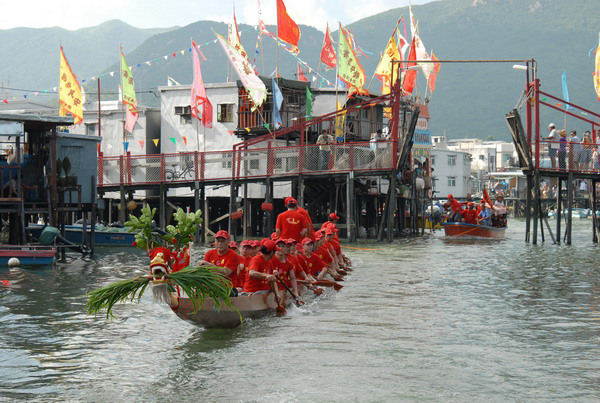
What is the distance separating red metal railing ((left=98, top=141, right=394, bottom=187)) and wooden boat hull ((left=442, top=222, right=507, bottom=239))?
34.0 feet

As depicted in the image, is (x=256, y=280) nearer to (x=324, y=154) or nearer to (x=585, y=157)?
(x=324, y=154)

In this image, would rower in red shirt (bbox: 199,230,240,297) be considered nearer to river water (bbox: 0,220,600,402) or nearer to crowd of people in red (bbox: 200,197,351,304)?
crowd of people in red (bbox: 200,197,351,304)

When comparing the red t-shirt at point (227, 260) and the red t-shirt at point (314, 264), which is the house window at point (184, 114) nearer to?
the red t-shirt at point (314, 264)

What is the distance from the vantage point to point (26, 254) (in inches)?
1076

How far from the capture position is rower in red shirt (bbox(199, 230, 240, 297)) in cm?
1634

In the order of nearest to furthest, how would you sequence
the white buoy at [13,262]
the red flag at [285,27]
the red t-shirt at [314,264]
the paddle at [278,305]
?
the paddle at [278,305]
the red t-shirt at [314,264]
the white buoy at [13,262]
the red flag at [285,27]

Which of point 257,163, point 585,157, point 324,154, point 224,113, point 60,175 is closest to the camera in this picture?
point 60,175

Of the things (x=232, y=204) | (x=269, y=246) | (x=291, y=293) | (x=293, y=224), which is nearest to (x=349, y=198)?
(x=232, y=204)

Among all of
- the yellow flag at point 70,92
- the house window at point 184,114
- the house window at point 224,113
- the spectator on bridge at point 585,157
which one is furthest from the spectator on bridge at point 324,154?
the yellow flag at point 70,92

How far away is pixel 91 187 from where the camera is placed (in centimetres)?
3412

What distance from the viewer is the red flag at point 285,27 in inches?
1651

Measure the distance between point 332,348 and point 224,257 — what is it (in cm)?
327

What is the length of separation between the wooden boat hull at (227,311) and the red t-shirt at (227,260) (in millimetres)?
602

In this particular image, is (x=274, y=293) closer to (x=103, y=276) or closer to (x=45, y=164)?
(x=103, y=276)
